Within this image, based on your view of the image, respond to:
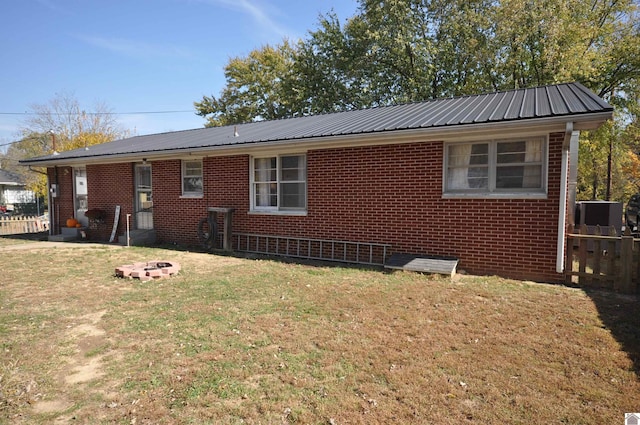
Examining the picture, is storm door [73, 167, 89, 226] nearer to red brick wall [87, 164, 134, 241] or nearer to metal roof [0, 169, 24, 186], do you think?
red brick wall [87, 164, 134, 241]

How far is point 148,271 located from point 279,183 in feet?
13.4

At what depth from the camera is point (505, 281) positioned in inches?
266

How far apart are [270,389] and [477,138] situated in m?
6.12

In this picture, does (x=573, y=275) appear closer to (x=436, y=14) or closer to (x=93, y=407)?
(x=93, y=407)

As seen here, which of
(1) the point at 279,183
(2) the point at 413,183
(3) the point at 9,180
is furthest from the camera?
(3) the point at 9,180

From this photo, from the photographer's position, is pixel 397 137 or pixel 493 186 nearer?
pixel 493 186

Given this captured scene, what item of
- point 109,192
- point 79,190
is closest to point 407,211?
point 109,192

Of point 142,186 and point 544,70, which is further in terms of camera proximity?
point 544,70

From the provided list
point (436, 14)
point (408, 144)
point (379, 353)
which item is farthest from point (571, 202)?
point (436, 14)

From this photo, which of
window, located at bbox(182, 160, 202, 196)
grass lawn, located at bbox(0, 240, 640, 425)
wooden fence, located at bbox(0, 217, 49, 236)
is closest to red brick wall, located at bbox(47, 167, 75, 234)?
wooden fence, located at bbox(0, 217, 49, 236)

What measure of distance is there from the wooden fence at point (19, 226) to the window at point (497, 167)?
59.5ft

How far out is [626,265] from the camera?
608 cm

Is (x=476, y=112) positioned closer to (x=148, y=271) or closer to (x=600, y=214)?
(x=600, y=214)

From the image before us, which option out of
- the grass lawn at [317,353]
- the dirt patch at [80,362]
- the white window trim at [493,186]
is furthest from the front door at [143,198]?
the white window trim at [493,186]
